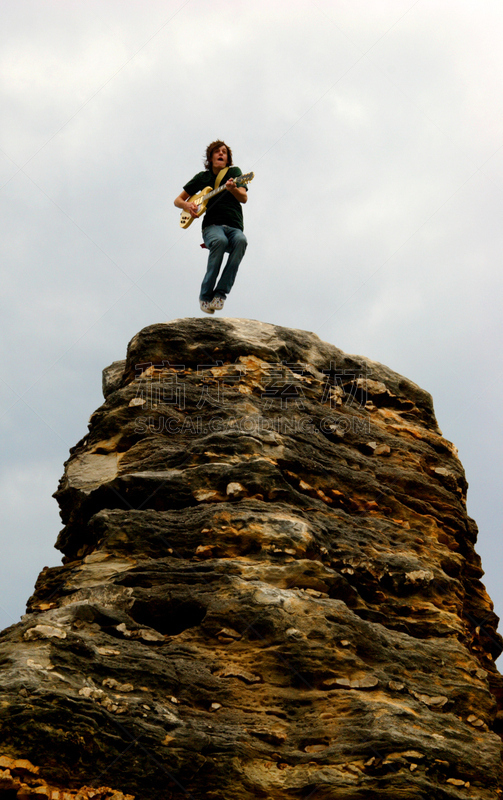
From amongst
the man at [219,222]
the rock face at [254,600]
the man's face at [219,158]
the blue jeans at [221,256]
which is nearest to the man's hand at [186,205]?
the man at [219,222]

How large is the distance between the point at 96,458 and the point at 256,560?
2783 millimetres

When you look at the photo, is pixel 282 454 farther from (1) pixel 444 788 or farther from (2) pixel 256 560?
(1) pixel 444 788

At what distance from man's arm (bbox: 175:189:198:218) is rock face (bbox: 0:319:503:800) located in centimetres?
246

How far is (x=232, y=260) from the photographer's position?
12508 mm

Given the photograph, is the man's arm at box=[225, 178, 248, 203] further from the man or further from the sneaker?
the sneaker

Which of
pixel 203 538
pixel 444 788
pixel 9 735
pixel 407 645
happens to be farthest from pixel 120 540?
pixel 444 788

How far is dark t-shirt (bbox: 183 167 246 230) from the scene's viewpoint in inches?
504

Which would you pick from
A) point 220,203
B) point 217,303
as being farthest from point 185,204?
point 217,303

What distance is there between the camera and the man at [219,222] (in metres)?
12.5

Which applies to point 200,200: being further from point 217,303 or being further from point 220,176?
point 217,303

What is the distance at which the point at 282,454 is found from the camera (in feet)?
29.9

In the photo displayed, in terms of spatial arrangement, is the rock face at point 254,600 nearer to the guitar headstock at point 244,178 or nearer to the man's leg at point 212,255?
the man's leg at point 212,255

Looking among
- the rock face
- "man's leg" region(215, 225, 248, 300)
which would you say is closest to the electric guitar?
"man's leg" region(215, 225, 248, 300)

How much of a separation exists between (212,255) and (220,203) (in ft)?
3.55
